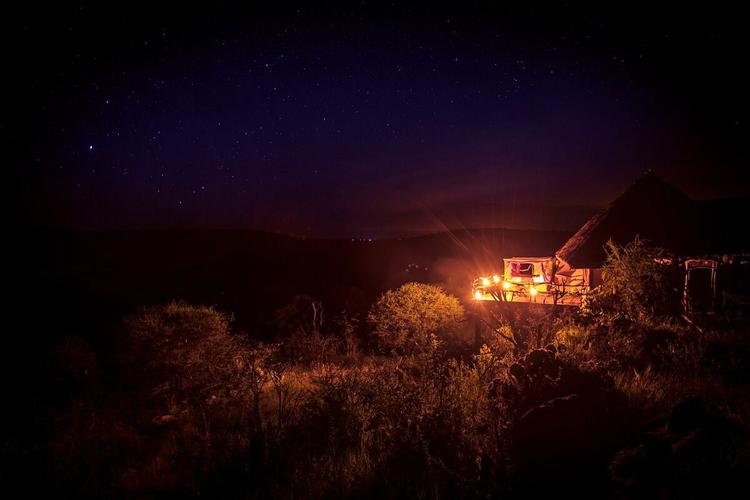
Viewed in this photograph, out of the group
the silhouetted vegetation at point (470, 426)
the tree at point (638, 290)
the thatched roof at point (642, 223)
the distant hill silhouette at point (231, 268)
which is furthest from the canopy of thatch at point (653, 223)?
the distant hill silhouette at point (231, 268)

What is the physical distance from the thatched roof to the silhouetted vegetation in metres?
7.78

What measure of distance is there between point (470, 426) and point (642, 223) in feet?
55.2

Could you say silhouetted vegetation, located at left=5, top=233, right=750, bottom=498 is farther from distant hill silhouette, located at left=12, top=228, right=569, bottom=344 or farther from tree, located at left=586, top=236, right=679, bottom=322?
distant hill silhouette, located at left=12, top=228, right=569, bottom=344

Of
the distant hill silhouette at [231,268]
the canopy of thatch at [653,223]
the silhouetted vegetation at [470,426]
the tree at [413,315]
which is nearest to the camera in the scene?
the silhouetted vegetation at [470,426]

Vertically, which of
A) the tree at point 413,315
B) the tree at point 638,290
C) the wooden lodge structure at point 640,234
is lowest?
the tree at point 413,315

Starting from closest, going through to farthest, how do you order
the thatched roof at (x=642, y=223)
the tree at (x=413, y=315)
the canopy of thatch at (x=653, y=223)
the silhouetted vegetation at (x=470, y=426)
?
the silhouetted vegetation at (x=470, y=426)
the tree at (x=413, y=315)
the canopy of thatch at (x=653, y=223)
the thatched roof at (x=642, y=223)

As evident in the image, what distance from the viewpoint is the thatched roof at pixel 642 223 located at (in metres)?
16.5

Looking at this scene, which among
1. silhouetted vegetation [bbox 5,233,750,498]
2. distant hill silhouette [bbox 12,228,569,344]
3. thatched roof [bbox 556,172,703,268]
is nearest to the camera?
silhouetted vegetation [bbox 5,233,750,498]

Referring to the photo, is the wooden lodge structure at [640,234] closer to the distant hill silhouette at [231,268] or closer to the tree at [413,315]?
the tree at [413,315]

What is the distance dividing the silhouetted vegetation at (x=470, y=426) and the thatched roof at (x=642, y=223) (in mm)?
7782

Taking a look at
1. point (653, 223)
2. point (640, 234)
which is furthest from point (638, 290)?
point (653, 223)

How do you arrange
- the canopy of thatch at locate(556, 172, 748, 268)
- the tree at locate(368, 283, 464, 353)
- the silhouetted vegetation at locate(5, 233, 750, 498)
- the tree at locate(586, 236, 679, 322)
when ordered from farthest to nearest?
the canopy of thatch at locate(556, 172, 748, 268)
the tree at locate(368, 283, 464, 353)
the tree at locate(586, 236, 679, 322)
the silhouetted vegetation at locate(5, 233, 750, 498)

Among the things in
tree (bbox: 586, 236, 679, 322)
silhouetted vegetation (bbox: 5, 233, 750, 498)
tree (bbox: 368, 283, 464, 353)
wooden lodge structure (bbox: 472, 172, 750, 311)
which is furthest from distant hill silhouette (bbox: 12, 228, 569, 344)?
tree (bbox: 586, 236, 679, 322)

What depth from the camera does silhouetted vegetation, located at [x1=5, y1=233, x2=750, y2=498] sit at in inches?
133
